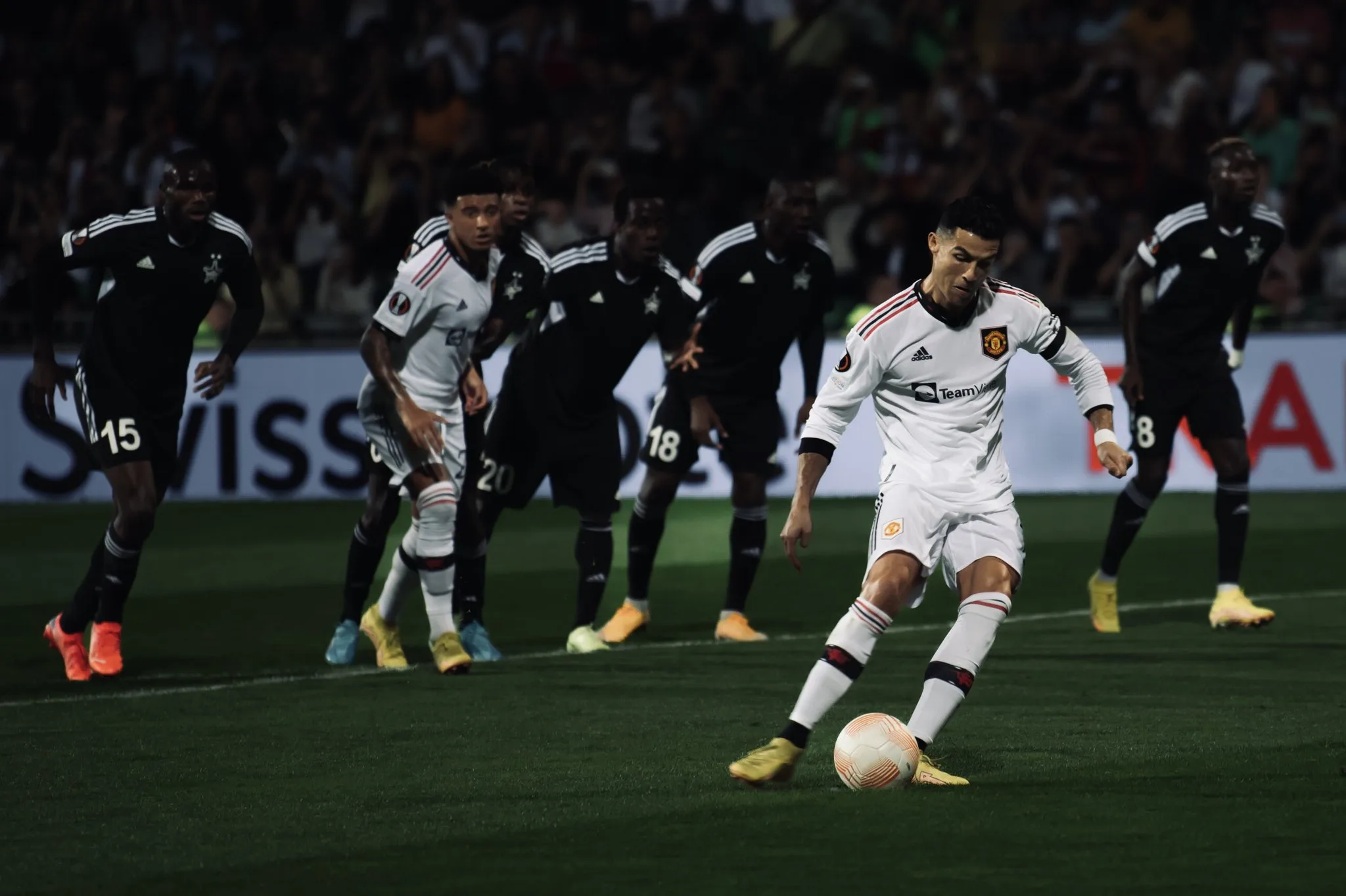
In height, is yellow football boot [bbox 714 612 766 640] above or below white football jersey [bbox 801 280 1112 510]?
below

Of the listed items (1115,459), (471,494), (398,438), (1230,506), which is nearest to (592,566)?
(471,494)

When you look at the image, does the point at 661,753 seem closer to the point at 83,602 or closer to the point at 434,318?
the point at 434,318

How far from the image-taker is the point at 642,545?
418 inches

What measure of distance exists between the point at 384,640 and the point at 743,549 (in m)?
1.87

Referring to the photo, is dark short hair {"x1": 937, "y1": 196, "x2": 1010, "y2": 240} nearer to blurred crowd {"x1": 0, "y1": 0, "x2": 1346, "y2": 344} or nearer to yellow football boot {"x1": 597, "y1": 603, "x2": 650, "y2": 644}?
yellow football boot {"x1": 597, "y1": 603, "x2": 650, "y2": 644}

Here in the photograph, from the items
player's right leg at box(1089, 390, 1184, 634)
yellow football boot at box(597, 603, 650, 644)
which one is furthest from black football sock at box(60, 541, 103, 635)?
player's right leg at box(1089, 390, 1184, 634)

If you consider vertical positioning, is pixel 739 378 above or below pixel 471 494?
above

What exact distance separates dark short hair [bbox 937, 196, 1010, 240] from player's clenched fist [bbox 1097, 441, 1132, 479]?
709 millimetres

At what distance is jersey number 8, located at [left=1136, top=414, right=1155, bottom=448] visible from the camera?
10.6 meters

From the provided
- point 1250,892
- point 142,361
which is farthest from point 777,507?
point 1250,892

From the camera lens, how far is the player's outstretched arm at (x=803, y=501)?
642 centimetres

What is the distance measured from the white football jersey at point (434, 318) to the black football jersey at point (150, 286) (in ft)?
2.44

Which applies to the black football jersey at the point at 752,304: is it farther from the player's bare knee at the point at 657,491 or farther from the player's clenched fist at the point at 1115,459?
the player's clenched fist at the point at 1115,459

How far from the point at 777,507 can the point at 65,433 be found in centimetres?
571
